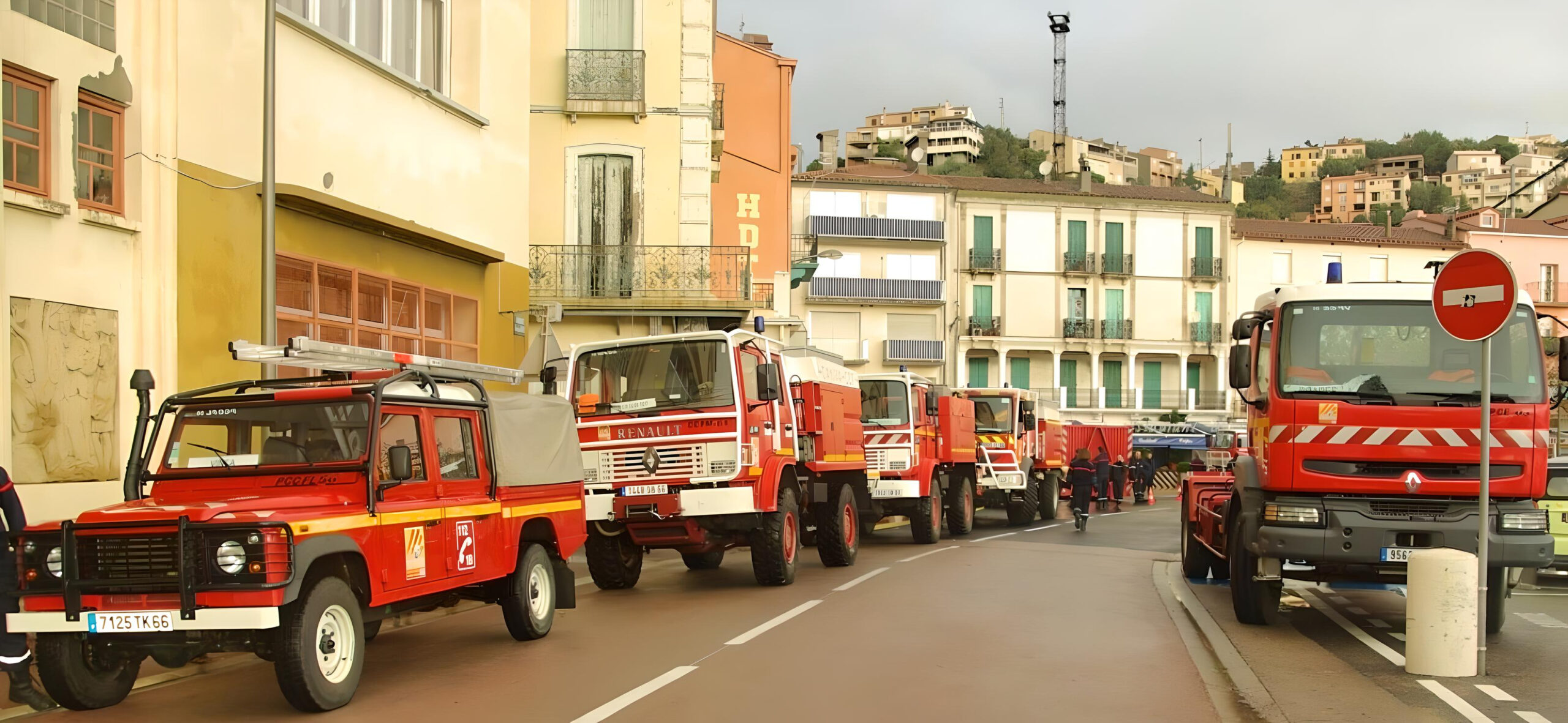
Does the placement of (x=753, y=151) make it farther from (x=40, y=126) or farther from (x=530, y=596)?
(x=530, y=596)

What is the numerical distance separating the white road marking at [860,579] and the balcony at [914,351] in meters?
44.7

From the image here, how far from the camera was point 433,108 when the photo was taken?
64.3 feet

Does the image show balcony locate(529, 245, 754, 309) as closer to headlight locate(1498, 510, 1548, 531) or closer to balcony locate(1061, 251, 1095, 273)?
headlight locate(1498, 510, 1548, 531)

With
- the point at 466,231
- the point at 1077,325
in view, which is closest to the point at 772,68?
the point at 466,231

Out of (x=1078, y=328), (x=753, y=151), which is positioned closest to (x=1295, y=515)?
(x=753, y=151)

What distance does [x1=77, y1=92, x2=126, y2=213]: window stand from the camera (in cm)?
1330

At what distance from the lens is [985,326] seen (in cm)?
6500

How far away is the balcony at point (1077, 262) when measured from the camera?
65.8 metres

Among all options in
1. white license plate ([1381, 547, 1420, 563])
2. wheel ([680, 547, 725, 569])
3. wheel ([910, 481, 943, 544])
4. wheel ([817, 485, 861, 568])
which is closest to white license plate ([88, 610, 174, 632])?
white license plate ([1381, 547, 1420, 563])

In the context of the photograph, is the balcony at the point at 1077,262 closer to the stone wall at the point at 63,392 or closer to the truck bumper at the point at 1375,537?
the truck bumper at the point at 1375,537

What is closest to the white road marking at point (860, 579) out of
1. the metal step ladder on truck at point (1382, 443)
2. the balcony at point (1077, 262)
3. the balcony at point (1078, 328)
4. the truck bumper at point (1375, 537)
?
the metal step ladder on truck at point (1382, 443)

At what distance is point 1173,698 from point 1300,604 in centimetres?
665

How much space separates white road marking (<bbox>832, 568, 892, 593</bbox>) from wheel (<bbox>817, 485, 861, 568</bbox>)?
0.52 metres

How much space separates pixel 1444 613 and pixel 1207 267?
5951 cm
